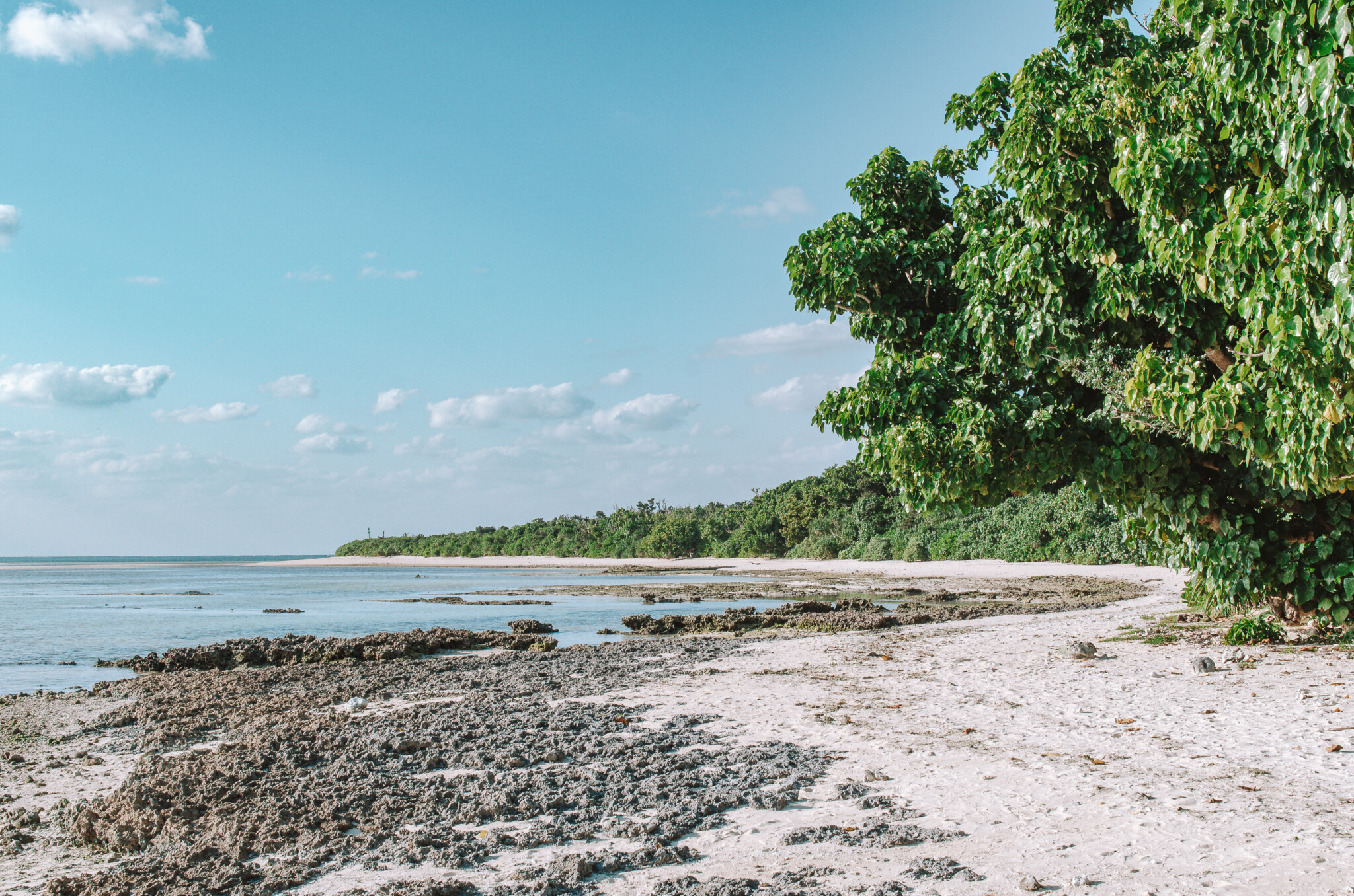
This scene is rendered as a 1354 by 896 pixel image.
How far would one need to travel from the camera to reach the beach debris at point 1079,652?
443 inches

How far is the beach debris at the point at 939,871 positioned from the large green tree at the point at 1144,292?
352cm

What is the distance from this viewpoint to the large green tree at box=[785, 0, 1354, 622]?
521 centimetres

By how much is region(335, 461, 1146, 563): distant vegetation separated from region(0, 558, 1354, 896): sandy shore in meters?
3.35

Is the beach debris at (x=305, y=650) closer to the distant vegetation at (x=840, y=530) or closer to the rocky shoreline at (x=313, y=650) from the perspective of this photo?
the rocky shoreline at (x=313, y=650)

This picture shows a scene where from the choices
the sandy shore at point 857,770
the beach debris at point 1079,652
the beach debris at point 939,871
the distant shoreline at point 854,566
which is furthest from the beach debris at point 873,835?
the distant shoreline at point 854,566

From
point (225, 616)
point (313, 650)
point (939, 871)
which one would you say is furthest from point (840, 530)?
point (939, 871)

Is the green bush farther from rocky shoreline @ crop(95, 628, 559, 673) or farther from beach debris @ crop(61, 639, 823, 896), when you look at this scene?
rocky shoreline @ crop(95, 628, 559, 673)

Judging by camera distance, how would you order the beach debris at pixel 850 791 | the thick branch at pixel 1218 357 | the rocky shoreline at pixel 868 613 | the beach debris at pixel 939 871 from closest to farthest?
the beach debris at pixel 939 871, the beach debris at pixel 850 791, the thick branch at pixel 1218 357, the rocky shoreline at pixel 868 613

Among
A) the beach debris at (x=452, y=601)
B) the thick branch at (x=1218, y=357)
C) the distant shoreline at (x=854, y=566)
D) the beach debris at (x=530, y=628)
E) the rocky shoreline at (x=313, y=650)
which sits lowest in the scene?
the distant shoreline at (x=854, y=566)

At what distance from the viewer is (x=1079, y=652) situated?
11.4 metres

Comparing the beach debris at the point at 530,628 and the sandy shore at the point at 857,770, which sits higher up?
the sandy shore at the point at 857,770

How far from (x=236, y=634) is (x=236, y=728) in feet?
51.7

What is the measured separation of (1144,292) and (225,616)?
3118 centimetres

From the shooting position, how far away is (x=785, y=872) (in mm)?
4406
